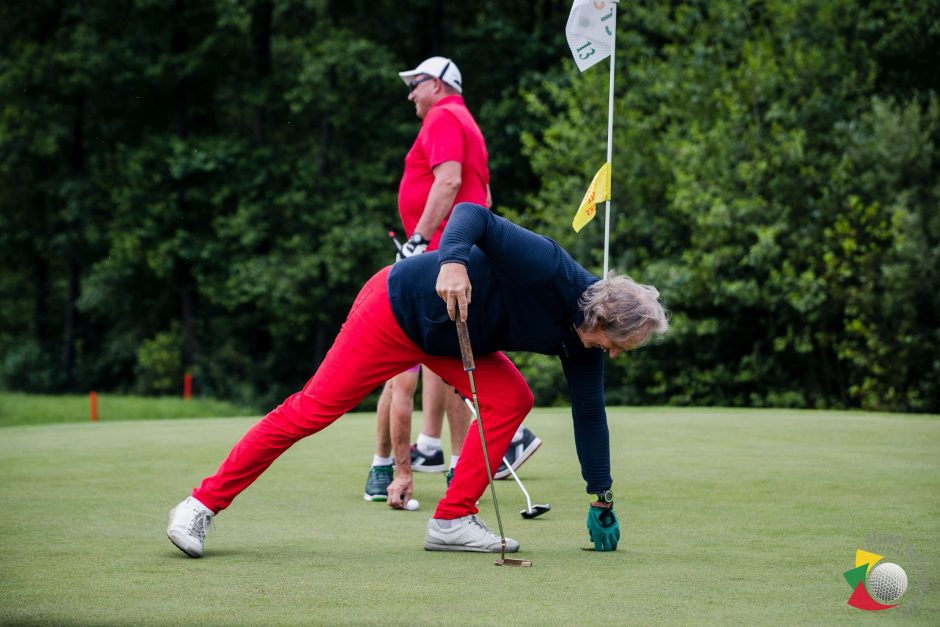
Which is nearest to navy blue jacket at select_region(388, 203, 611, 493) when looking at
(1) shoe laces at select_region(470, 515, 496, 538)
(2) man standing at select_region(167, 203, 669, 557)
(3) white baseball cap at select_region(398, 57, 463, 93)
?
(2) man standing at select_region(167, 203, 669, 557)

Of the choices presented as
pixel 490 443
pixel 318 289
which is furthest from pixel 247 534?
pixel 318 289

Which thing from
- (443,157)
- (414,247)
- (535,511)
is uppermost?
(443,157)

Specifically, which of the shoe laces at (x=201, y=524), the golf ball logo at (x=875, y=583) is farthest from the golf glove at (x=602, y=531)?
the shoe laces at (x=201, y=524)

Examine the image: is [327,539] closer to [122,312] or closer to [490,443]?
[490,443]

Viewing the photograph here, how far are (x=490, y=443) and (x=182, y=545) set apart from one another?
121cm

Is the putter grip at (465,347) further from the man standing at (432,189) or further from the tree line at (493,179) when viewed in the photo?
the tree line at (493,179)

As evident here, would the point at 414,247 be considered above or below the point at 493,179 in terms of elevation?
below

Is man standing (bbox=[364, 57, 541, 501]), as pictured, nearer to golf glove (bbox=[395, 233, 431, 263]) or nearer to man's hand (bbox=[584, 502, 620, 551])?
A: golf glove (bbox=[395, 233, 431, 263])

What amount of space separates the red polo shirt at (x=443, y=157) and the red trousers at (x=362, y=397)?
122 cm

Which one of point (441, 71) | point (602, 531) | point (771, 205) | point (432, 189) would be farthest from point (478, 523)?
point (771, 205)

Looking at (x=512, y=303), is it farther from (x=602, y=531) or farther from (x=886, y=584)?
(x=886, y=584)

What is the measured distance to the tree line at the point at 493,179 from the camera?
19828 millimetres

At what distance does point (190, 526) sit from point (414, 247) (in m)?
1.84

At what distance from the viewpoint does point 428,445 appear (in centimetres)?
735
